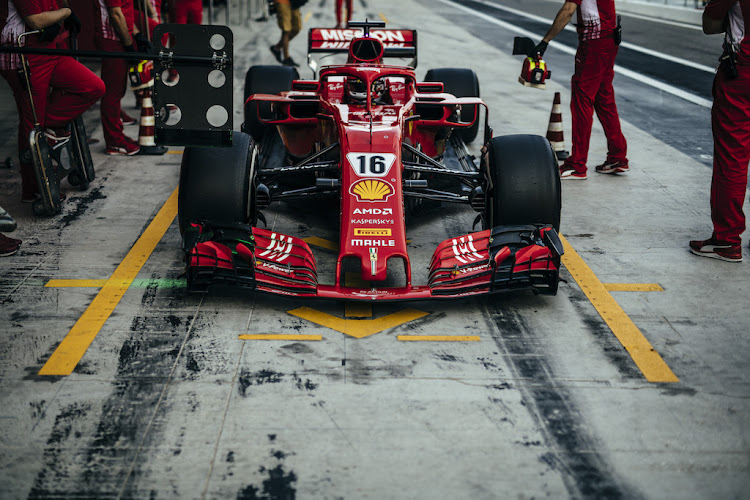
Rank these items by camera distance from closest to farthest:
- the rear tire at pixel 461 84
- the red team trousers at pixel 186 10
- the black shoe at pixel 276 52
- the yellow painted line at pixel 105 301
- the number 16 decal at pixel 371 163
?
the yellow painted line at pixel 105 301, the number 16 decal at pixel 371 163, the rear tire at pixel 461 84, the red team trousers at pixel 186 10, the black shoe at pixel 276 52

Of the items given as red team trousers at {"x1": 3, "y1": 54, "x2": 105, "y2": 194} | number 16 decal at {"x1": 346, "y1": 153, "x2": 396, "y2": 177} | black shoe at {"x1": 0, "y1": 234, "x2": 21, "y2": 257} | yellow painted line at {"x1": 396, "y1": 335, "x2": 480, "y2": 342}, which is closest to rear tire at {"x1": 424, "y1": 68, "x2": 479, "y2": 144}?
number 16 decal at {"x1": 346, "y1": 153, "x2": 396, "y2": 177}

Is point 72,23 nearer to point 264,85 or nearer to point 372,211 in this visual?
point 264,85

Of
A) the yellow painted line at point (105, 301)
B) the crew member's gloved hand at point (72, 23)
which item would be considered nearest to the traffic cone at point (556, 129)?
the yellow painted line at point (105, 301)

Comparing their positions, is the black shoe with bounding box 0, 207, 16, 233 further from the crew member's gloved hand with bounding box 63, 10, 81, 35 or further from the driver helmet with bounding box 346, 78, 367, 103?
the driver helmet with bounding box 346, 78, 367, 103

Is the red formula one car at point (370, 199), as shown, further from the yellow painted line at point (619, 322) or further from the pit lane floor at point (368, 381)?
the yellow painted line at point (619, 322)

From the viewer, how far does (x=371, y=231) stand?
16.4 ft

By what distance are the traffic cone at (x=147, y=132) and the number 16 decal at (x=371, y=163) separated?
3992mm

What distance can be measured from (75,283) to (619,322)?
3509 mm

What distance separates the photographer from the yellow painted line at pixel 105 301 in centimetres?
430

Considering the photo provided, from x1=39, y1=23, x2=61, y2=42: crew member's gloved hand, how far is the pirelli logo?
3202mm

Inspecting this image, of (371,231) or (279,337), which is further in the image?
(371,231)

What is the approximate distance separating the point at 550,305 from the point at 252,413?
7.09 ft

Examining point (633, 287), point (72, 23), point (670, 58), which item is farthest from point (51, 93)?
point (670, 58)

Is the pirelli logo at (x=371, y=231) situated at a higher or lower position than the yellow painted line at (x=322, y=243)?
higher
